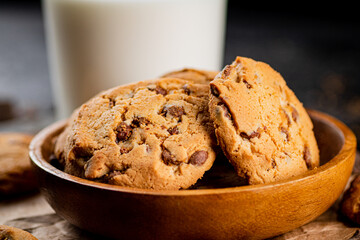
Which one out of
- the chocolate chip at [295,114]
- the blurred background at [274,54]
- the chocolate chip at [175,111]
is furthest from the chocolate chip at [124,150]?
the blurred background at [274,54]

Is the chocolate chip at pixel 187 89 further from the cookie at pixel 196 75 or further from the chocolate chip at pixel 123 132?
the chocolate chip at pixel 123 132

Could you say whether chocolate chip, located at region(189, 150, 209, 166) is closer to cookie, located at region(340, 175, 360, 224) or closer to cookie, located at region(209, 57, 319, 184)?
cookie, located at region(209, 57, 319, 184)

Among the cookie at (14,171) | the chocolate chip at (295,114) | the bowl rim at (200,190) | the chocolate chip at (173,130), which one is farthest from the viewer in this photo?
the cookie at (14,171)

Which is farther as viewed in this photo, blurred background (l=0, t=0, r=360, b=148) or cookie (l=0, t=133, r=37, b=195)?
blurred background (l=0, t=0, r=360, b=148)

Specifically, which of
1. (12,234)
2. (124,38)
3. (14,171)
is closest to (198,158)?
(12,234)

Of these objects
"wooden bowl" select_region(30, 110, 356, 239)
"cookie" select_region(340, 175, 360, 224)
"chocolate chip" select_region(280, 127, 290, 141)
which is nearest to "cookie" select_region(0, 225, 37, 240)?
"wooden bowl" select_region(30, 110, 356, 239)

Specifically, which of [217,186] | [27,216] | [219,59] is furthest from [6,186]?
[219,59]
